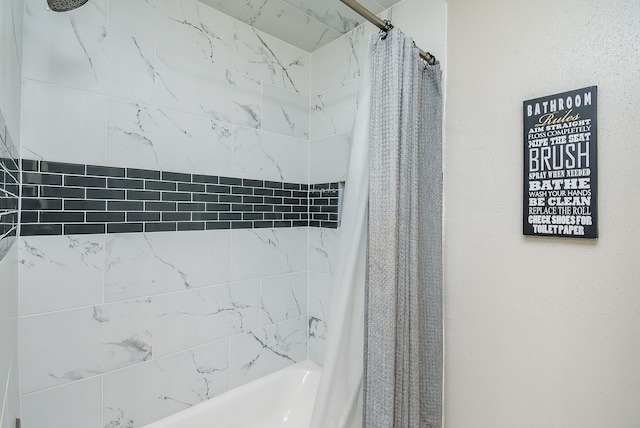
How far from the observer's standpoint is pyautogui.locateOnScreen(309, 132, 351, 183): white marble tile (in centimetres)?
174

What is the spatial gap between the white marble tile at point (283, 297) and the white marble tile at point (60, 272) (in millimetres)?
770

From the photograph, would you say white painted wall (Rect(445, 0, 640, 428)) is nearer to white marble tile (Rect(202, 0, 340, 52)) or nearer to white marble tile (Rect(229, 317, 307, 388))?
white marble tile (Rect(202, 0, 340, 52))

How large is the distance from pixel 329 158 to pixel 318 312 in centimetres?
92

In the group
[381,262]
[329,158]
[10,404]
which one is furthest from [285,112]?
[10,404]

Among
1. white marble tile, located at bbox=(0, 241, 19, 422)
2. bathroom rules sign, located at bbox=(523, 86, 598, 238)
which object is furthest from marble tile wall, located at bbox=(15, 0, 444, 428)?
bathroom rules sign, located at bbox=(523, 86, 598, 238)

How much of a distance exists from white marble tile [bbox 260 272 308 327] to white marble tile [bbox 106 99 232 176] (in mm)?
672

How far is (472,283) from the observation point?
49.6 inches

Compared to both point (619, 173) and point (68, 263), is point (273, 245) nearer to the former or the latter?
point (68, 263)

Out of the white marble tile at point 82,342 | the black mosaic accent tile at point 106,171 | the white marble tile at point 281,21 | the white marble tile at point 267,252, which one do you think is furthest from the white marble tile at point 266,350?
the white marble tile at point 281,21

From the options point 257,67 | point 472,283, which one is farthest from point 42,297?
point 472,283

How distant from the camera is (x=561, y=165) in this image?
103 centimetres

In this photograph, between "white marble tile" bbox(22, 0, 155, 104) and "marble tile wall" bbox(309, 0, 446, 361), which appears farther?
"marble tile wall" bbox(309, 0, 446, 361)

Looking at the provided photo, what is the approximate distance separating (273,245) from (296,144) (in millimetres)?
617

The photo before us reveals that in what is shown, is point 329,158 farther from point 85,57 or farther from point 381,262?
point 85,57
